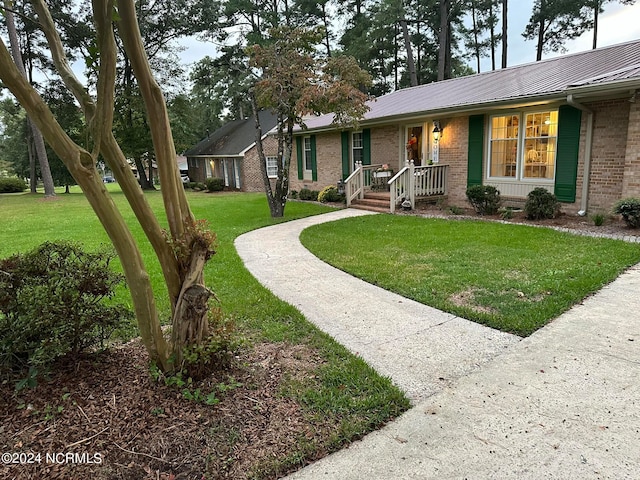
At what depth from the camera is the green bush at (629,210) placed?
7.51 meters

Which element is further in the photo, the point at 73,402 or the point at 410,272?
the point at 410,272

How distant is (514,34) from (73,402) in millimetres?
31232

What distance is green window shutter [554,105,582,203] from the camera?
8.91 metres

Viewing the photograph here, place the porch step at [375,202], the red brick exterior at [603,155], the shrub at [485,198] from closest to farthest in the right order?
the red brick exterior at [603,155] < the shrub at [485,198] < the porch step at [375,202]

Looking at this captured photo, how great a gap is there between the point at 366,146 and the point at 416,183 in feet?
12.1

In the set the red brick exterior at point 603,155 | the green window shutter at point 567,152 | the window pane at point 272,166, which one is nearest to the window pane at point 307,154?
the window pane at point 272,166

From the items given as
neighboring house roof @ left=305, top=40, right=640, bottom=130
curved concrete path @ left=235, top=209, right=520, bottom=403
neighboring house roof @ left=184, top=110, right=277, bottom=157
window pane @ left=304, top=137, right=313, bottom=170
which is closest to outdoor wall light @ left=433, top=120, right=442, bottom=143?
neighboring house roof @ left=305, top=40, right=640, bottom=130

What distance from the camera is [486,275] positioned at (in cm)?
539

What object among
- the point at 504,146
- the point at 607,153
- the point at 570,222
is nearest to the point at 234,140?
the point at 504,146

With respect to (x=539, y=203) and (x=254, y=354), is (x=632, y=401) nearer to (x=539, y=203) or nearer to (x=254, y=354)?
(x=254, y=354)

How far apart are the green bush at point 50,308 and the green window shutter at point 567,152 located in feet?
30.5

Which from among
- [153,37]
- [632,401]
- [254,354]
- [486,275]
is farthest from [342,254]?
[153,37]

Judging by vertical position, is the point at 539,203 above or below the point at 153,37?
below

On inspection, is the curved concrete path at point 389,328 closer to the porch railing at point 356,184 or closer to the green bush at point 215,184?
the porch railing at point 356,184
